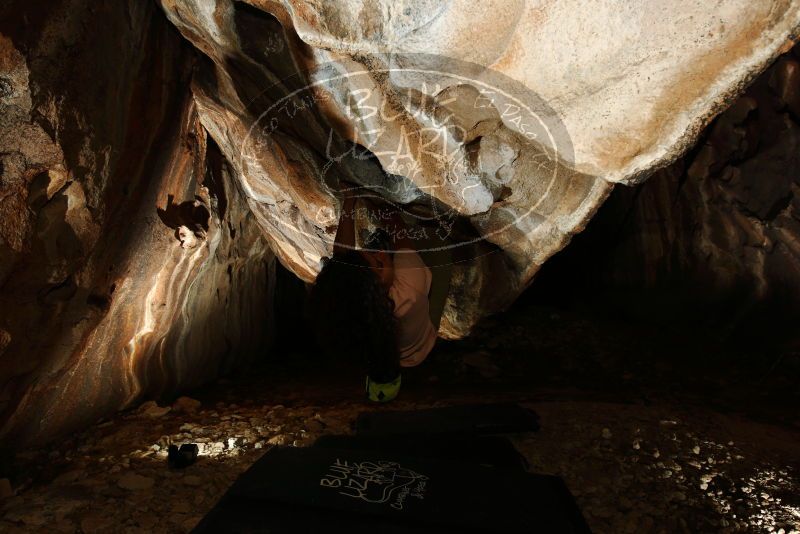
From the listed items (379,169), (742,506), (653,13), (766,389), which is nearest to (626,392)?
(766,389)

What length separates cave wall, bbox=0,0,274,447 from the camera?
212 centimetres

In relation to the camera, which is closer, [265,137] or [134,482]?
[134,482]

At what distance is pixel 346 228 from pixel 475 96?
70.6 inches

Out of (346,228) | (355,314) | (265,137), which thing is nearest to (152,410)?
(355,314)

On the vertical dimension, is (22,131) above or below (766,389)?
above

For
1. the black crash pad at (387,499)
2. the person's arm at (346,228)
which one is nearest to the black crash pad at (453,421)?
the black crash pad at (387,499)

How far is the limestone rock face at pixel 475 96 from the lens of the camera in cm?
191

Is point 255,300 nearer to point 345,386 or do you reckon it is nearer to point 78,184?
point 345,386

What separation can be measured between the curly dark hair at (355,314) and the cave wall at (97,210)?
3.39ft

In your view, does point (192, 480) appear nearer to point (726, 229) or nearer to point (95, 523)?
point (95, 523)

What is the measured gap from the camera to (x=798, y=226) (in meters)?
4.54

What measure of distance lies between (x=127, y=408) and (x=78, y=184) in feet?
6.50

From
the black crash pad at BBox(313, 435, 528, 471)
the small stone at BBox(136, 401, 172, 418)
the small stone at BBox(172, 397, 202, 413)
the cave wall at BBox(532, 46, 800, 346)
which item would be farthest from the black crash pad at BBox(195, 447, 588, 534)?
the cave wall at BBox(532, 46, 800, 346)

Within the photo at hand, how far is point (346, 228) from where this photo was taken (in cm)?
396
